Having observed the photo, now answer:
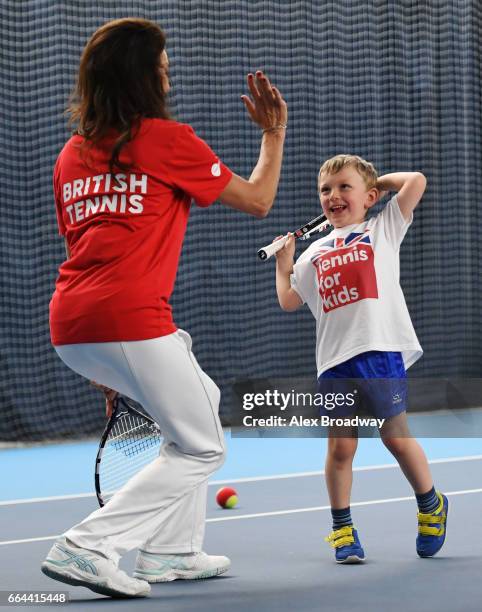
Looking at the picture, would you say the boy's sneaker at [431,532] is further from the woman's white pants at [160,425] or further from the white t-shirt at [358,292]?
the woman's white pants at [160,425]

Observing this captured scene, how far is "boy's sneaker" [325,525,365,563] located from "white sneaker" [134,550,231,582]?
0.34 meters

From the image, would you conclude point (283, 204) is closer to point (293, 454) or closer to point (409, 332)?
point (293, 454)

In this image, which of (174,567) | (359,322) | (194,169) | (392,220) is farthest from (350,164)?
(174,567)

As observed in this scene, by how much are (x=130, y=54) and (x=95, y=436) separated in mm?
4127

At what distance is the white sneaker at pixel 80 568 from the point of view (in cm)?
268

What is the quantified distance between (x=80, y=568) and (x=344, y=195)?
1.37 m

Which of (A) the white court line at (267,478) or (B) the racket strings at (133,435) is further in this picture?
(A) the white court line at (267,478)

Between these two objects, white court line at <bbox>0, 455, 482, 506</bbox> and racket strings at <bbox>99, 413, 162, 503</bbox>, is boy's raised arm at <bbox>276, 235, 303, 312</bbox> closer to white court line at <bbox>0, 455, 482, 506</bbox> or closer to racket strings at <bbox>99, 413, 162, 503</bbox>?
racket strings at <bbox>99, 413, 162, 503</bbox>

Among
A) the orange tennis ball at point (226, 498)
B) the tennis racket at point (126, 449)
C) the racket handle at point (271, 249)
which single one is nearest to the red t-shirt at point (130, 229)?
the racket handle at point (271, 249)

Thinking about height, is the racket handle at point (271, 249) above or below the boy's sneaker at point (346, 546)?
above

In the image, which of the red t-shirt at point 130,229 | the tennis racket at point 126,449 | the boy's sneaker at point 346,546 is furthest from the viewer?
the tennis racket at point 126,449

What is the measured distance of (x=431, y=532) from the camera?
10.6ft

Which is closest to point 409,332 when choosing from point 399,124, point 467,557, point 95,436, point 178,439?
point 467,557

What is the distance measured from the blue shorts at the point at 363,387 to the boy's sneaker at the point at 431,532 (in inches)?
11.9
